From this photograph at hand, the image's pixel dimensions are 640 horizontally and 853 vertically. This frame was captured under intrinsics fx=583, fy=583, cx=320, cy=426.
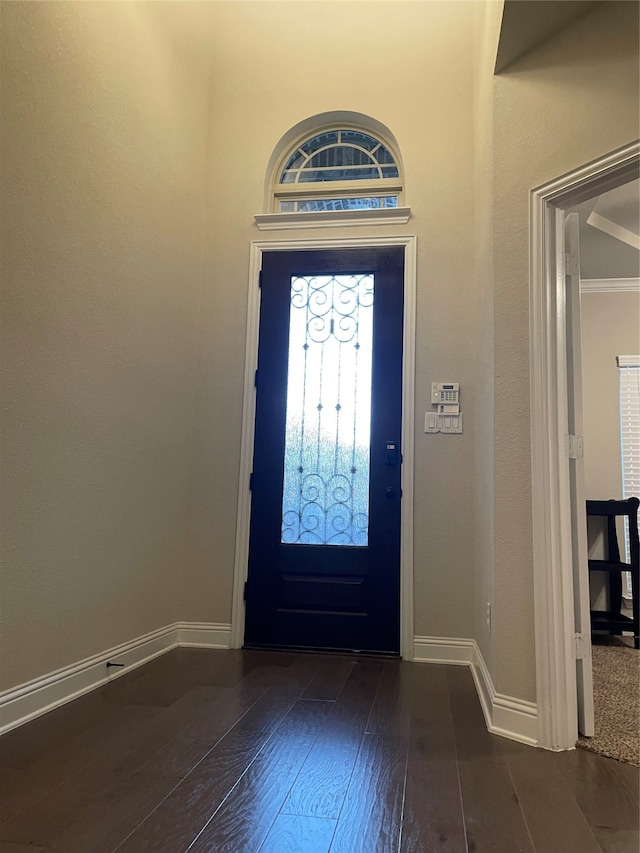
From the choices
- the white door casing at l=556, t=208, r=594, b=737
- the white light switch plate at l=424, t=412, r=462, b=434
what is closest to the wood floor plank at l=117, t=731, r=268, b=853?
the white door casing at l=556, t=208, r=594, b=737

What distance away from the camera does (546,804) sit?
1.64 metres

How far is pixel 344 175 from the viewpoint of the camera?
370 cm

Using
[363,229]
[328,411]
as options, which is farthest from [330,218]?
[328,411]

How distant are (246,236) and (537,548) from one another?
2516 mm

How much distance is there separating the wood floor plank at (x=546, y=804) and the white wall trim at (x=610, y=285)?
158 inches

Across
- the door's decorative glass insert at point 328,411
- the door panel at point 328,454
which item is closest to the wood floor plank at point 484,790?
the door panel at point 328,454

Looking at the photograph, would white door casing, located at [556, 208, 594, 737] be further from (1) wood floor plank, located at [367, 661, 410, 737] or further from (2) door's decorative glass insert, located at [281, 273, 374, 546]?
(2) door's decorative glass insert, located at [281, 273, 374, 546]

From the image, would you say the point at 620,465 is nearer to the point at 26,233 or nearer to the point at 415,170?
the point at 415,170

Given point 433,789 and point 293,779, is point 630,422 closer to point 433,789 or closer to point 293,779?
point 433,789

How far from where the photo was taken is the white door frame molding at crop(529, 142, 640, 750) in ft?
6.77

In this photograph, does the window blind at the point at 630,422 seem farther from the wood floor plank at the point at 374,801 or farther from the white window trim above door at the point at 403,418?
the wood floor plank at the point at 374,801

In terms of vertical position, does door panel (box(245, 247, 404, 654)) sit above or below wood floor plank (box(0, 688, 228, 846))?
above

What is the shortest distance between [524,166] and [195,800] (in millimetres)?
2482

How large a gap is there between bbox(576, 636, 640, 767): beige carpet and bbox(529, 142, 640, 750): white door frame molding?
0.15 metres
